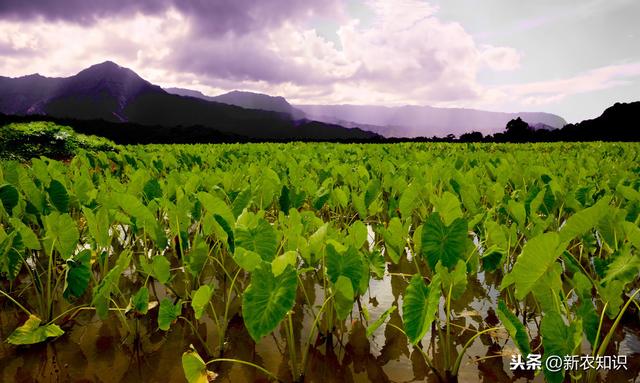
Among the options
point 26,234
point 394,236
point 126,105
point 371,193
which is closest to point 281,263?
point 394,236

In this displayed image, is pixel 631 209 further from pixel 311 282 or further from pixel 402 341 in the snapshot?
pixel 311 282

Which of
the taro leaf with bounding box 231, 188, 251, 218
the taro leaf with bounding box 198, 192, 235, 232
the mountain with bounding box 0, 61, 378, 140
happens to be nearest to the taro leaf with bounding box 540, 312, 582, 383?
the taro leaf with bounding box 198, 192, 235, 232

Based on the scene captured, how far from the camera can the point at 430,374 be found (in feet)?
4.23

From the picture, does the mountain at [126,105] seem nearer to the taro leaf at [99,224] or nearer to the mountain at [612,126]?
the mountain at [612,126]

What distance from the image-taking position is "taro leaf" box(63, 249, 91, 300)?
4.87ft

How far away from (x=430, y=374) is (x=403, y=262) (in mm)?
1075

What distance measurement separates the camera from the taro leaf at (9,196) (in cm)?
205

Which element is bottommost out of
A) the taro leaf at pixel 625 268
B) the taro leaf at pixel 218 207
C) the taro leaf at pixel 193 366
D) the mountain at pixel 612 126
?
the taro leaf at pixel 193 366

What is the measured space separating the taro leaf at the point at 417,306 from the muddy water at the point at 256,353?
25 cm

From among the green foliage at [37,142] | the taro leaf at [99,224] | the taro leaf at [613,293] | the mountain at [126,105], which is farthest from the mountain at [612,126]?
the mountain at [126,105]

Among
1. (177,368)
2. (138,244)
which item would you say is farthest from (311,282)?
(138,244)

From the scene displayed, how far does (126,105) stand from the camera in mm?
120062

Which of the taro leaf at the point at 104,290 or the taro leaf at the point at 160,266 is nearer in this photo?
the taro leaf at the point at 104,290

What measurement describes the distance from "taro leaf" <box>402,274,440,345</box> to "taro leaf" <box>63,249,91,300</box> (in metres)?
1.14
